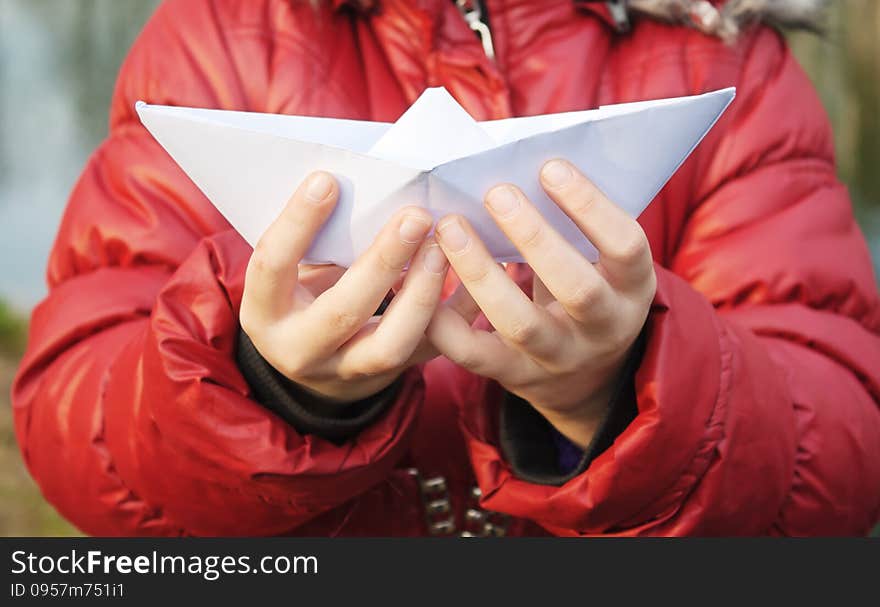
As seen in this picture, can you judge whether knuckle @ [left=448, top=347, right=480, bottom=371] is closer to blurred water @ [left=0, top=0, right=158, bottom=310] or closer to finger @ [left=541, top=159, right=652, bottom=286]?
finger @ [left=541, top=159, right=652, bottom=286]

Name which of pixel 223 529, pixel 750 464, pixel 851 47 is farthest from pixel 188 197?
pixel 851 47

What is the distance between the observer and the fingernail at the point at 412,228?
542mm

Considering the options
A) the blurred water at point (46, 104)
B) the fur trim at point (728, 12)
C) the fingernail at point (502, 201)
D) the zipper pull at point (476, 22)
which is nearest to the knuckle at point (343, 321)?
the fingernail at point (502, 201)

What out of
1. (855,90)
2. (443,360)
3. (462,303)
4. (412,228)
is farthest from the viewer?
(855,90)

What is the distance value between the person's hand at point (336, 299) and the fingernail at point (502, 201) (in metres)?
0.04

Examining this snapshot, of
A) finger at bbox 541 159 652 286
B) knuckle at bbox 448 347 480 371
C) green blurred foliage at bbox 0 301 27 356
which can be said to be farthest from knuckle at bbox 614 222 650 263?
green blurred foliage at bbox 0 301 27 356

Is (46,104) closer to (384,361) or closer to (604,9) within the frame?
(604,9)

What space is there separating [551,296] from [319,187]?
17 cm

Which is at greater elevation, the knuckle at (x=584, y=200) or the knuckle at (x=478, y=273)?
the knuckle at (x=584, y=200)

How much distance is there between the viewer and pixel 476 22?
0.91m

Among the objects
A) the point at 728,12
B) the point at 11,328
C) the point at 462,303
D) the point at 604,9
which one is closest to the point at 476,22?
the point at 604,9

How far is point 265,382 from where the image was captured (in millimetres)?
680

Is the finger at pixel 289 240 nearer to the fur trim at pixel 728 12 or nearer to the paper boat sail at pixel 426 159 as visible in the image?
the paper boat sail at pixel 426 159

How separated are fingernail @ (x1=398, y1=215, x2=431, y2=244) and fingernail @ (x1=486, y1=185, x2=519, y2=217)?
1.4 inches
